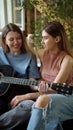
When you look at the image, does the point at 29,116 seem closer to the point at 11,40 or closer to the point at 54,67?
the point at 54,67

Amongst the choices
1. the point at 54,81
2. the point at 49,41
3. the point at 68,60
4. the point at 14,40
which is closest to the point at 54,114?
the point at 54,81

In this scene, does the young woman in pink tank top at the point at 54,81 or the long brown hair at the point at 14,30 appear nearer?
the young woman in pink tank top at the point at 54,81

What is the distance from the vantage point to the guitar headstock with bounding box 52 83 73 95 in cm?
150

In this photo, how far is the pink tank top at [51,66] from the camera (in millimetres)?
1735

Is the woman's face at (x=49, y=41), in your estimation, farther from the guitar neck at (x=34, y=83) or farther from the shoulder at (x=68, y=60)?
the guitar neck at (x=34, y=83)

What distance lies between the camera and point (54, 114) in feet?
4.94

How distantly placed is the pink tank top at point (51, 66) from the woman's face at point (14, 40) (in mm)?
216

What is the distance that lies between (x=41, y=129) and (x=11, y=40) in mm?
747

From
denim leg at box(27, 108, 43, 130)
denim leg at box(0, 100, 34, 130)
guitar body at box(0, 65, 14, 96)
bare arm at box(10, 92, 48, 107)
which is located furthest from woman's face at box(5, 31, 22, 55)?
denim leg at box(27, 108, 43, 130)

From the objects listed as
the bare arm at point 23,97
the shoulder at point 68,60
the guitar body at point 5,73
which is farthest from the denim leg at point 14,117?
the shoulder at point 68,60

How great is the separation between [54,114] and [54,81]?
0.25m

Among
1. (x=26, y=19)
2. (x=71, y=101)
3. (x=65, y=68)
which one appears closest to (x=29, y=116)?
(x=71, y=101)

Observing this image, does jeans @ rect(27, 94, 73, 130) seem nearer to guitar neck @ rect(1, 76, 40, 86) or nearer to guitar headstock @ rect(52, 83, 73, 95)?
guitar headstock @ rect(52, 83, 73, 95)

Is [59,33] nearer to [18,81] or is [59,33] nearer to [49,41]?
[49,41]
